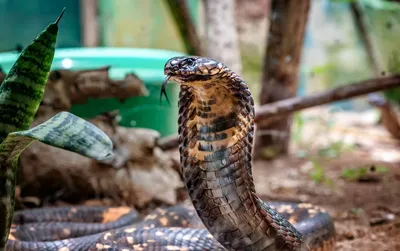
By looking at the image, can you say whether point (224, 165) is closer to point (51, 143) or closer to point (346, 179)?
point (51, 143)

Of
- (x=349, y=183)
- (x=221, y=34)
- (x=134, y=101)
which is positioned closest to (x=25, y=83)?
(x=134, y=101)

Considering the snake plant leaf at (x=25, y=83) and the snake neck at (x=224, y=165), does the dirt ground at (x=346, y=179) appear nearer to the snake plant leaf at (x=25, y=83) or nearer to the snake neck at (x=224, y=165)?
the snake neck at (x=224, y=165)

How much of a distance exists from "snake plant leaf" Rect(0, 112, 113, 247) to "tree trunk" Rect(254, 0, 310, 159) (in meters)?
3.42

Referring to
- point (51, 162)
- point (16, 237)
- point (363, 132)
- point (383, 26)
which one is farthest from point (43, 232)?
point (363, 132)

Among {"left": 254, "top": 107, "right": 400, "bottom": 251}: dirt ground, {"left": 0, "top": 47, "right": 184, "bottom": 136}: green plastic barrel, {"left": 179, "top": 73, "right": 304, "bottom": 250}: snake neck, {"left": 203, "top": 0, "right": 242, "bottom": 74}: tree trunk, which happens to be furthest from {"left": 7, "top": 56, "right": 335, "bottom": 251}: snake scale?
{"left": 203, "top": 0, "right": 242, "bottom": 74}: tree trunk

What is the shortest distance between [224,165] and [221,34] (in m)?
2.95

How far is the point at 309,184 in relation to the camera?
14.8 ft

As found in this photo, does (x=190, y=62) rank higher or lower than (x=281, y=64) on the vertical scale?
higher

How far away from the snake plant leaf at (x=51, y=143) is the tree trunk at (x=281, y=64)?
342 centimetres

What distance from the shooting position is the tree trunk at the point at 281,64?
15.2 feet

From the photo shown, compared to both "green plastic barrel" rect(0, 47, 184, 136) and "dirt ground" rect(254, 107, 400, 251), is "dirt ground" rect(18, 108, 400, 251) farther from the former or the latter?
"green plastic barrel" rect(0, 47, 184, 136)

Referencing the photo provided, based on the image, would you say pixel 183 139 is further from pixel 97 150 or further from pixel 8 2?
pixel 8 2

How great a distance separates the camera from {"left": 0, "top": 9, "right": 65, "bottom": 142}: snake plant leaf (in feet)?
6.26

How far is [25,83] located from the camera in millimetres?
1954
